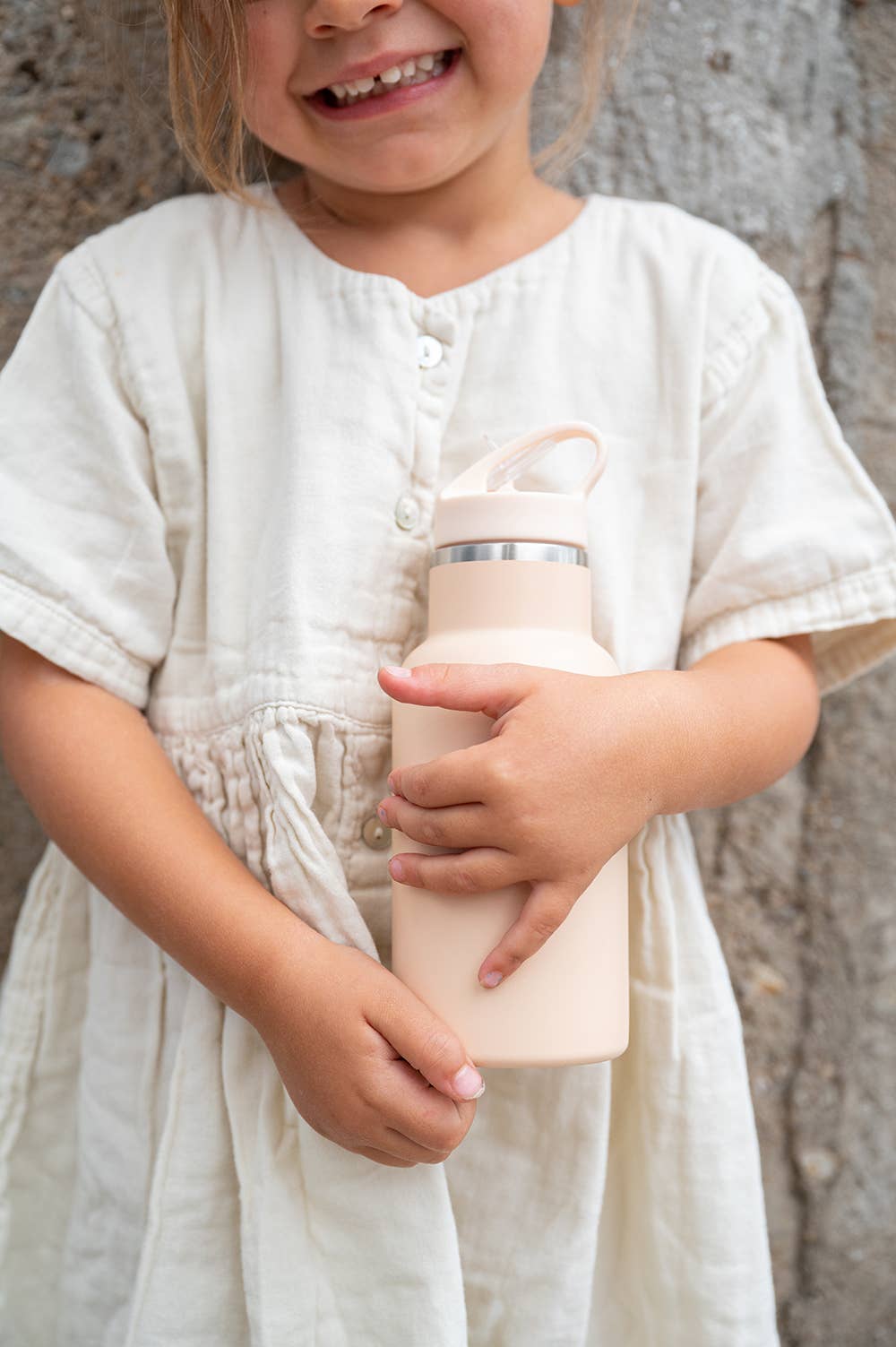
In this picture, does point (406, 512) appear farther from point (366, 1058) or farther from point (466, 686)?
point (366, 1058)

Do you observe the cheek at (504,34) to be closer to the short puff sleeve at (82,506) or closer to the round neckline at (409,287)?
the round neckline at (409,287)

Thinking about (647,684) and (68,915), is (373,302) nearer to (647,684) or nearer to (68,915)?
(647,684)

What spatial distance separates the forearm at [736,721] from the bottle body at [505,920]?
70mm

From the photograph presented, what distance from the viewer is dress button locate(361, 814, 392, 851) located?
73 cm

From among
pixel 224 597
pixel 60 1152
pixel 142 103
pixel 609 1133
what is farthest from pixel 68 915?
pixel 142 103

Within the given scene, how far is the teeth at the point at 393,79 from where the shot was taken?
27.4 inches

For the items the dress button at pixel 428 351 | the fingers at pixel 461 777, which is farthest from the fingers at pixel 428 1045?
the dress button at pixel 428 351

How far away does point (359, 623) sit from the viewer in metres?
0.73

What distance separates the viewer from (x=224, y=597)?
745 mm

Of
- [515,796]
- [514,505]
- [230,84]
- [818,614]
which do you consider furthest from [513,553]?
[230,84]

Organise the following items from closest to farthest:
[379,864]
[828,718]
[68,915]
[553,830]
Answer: [553,830]
[379,864]
[68,915]
[828,718]

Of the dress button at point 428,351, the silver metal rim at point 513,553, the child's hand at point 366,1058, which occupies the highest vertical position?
the dress button at point 428,351

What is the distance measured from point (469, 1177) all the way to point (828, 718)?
47cm

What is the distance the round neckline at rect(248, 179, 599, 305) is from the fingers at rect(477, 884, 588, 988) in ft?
1.29
